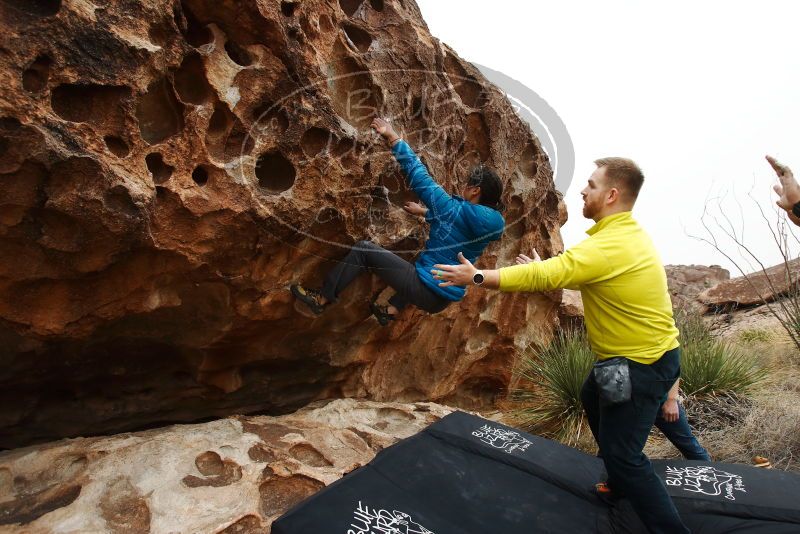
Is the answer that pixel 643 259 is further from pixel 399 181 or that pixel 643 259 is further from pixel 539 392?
pixel 539 392

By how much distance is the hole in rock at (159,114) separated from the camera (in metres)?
3.26

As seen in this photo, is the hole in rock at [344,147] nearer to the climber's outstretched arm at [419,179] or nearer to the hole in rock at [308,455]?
the climber's outstretched arm at [419,179]

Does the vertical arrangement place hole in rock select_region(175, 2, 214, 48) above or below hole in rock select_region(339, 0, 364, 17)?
below

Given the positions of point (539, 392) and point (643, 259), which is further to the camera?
point (539, 392)

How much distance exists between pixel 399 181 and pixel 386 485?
7.40 feet

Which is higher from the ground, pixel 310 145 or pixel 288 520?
pixel 310 145

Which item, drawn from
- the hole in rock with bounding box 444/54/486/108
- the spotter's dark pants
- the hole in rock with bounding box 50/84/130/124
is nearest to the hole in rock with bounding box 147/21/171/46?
the hole in rock with bounding box 50/84/130/124

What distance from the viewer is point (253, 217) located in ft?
11.9

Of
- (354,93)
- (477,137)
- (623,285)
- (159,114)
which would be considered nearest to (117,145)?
(159,114)

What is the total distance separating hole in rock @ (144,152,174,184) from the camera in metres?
3.27

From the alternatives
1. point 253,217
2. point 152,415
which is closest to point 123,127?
point 253,217

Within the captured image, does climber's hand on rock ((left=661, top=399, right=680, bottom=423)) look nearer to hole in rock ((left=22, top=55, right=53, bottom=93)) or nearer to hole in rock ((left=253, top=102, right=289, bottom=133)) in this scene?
hole in rock ((left=253, top=102, right=289, bottom=133))

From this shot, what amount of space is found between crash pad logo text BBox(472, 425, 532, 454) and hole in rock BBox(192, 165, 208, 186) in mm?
2647

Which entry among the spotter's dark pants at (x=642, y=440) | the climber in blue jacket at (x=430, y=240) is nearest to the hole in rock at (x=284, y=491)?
the climber in blue jacket at (x=430, y=240)
